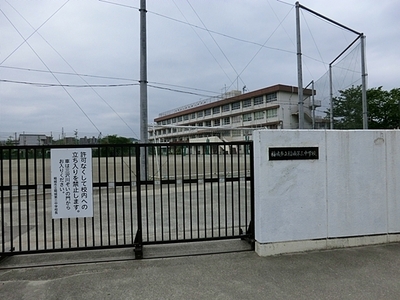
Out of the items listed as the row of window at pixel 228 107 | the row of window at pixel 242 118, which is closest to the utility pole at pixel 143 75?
the row of window at pixel 242 118

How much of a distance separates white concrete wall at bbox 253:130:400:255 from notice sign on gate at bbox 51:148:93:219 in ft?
8.81

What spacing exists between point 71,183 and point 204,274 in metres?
2.45

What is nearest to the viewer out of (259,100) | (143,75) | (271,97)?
(143,75)

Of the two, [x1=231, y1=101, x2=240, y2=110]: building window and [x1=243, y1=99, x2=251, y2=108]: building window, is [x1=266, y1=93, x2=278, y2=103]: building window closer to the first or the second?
[x1=243, y1=99, x2=251, y2=108]: building window

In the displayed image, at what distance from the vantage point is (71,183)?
169 inches

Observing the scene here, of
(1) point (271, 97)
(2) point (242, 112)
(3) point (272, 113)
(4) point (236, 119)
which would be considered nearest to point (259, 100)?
(1) point (271, 97)

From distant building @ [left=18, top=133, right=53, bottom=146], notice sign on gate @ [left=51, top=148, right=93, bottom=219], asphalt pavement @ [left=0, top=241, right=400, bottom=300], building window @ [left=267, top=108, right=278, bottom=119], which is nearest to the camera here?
asphalt pavement @ [left=0, top=241, right=400, bottom=300]

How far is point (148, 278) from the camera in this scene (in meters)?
3.59

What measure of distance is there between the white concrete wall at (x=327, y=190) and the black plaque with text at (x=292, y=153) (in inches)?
2.6

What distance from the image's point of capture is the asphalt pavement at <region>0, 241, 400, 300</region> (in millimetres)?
3221

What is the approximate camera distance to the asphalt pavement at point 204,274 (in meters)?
3.22

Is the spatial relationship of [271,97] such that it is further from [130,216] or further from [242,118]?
[130,216]

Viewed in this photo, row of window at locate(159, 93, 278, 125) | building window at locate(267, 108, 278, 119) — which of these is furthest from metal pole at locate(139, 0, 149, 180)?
row of window at locate(159, 93, 278, 125)

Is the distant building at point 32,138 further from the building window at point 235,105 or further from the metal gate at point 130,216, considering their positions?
the building window at point 235,105
